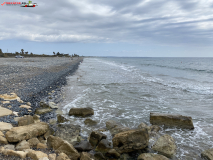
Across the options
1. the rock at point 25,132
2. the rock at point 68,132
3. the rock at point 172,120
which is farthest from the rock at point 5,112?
the rock at point 172,120

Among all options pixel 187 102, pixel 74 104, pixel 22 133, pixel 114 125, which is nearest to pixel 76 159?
pixel 22 133

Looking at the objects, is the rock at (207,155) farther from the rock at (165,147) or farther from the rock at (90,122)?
the rock at (90,122)

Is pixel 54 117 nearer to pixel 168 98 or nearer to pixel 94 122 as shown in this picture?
pixel 94 122

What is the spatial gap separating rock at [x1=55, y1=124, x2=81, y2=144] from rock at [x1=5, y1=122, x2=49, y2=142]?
59 centimetres

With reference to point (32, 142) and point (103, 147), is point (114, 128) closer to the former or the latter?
point (103, 147)

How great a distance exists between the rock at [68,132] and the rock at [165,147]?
3143 mm

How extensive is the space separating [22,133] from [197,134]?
292 inches

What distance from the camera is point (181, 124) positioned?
746 centimetres

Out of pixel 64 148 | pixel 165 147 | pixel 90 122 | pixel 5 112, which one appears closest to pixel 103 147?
pixel 64 148

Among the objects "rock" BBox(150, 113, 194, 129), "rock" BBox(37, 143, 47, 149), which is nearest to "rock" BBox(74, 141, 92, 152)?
"rock" BBox(37, 143, 47, 149)

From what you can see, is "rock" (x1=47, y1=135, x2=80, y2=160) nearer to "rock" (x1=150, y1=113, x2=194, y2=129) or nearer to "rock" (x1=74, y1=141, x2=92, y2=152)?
"rock" (x1=74, y1=141, x2=92, y2=152)

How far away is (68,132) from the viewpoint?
6.17m

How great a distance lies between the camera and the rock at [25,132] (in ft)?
15.3

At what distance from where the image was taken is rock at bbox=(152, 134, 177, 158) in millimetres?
5406
